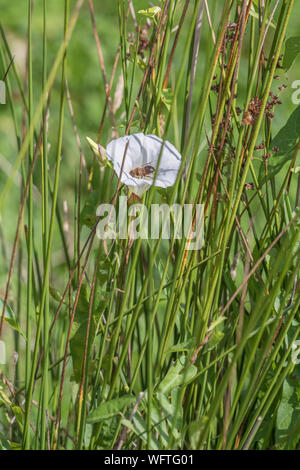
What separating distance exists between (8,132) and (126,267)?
1.25 m

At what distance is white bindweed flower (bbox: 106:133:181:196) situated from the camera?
579 mm

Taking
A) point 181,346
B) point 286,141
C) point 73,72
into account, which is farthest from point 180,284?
point 73,72

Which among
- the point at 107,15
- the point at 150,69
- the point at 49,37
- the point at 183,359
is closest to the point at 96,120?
the point at 49,37

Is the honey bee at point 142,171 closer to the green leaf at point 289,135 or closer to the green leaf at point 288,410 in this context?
the green leaf at point 289,135

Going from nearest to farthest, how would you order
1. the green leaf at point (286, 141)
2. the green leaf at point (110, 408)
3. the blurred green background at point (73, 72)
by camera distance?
1. the green leaf at point (110, 408)
2. the green leaf at point (286, 141)
3. the blurred green background at point (73, 72)

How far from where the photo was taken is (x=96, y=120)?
6.11 feet

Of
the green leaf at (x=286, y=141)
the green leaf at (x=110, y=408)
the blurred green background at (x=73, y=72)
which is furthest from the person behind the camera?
the blurred green background at (x=73, y=72)

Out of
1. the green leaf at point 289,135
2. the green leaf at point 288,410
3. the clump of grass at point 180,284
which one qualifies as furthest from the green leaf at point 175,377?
the green leaf at point 289,135

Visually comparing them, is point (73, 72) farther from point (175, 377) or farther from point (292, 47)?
point (175, 377)

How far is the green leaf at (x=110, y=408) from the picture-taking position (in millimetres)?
533

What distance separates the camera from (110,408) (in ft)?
1.77

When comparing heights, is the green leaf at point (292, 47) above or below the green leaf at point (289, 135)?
above

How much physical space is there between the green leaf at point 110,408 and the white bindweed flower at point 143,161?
199mm

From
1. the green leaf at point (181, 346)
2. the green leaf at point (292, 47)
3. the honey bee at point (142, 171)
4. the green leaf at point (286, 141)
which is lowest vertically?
the green leaf at point (181, 346)
